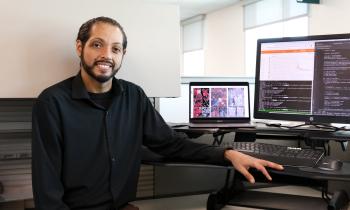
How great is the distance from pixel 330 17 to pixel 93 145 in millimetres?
4098

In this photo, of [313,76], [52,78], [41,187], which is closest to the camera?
[41,187]

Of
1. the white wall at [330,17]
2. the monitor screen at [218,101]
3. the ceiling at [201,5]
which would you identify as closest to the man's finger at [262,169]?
the monitor screen at [218,101]

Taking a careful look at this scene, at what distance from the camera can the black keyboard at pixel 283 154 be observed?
1288mm

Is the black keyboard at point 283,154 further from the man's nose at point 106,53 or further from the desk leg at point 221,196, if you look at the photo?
the man's nose at point 106,53

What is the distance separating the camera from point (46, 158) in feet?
4.06

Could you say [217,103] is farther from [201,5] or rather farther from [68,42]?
[201,5]

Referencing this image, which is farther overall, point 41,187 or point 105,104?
point 105,104

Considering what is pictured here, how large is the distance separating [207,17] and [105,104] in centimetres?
711

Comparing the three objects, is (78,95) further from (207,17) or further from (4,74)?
(207,17)

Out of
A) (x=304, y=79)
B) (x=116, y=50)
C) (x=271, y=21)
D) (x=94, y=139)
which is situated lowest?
(x=94, y=139)

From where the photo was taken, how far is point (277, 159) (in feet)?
4.37

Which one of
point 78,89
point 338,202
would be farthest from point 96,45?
point 338,202

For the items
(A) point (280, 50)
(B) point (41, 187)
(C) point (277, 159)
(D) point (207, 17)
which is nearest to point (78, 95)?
(B) point (41, 187)

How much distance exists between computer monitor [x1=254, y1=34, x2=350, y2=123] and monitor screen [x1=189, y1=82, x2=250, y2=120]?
11 centimetres
